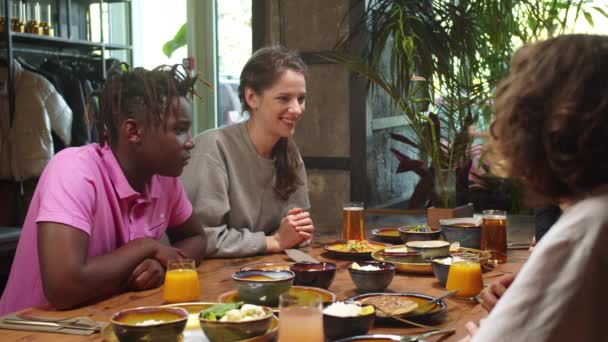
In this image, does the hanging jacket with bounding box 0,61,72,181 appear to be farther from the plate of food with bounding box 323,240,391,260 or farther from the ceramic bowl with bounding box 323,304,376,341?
the ceramic bowl with bounding box 323,304,376,341

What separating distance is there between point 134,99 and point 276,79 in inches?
32.3

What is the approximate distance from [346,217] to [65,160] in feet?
3.25

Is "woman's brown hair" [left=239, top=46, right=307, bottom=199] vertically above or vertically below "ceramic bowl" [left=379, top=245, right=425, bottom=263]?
above

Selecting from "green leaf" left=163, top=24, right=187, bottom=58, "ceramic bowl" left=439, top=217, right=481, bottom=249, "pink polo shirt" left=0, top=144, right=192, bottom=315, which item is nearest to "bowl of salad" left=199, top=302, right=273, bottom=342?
"pink polo shirt" left=0, top=144, right=192, bottom=315

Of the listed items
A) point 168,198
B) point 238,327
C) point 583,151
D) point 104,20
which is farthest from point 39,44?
point 583,151

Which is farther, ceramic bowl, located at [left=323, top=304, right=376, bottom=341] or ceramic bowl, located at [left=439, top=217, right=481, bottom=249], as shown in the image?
ceramic bowl, located at [left=439, top=217, right=481, bottom=249]

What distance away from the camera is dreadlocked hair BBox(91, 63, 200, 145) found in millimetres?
2145

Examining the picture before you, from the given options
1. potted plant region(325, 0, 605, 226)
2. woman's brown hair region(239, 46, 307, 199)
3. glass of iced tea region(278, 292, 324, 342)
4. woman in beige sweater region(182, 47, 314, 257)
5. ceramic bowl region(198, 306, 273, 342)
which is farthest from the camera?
potted plant region(325, 0, 605, 226)

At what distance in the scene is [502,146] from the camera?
1171 mm

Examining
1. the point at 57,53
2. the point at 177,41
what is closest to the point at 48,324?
the point at 57,53

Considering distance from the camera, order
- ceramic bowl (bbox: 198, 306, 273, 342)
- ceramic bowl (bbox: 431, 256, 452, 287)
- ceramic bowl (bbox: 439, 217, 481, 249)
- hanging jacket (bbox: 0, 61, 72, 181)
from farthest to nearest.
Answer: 1. hanging jacket (bbox: 0, 61, 72, 181)
2. ceramic bowl (bbox: 439, 217, 481, 249)
3. ceramic bowl (bbox: 431, 256, 452, 287)
4. ceramic bowl (bbox: 198, 306, 273, 342)

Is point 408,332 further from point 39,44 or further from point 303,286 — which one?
point 39,44

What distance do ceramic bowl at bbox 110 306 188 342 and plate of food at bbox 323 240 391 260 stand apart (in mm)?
993

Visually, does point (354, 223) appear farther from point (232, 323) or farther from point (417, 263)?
point (232, 323)
